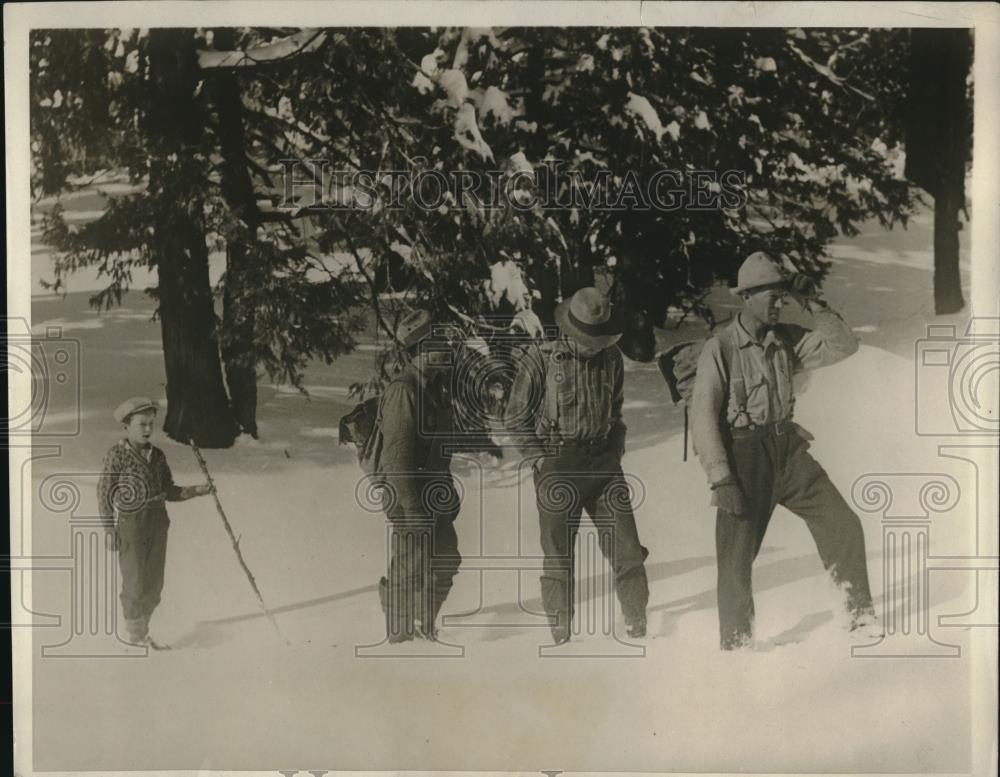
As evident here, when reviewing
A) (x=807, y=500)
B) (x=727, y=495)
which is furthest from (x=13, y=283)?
(x=807, y=500)

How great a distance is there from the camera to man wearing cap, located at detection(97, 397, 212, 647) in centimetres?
397

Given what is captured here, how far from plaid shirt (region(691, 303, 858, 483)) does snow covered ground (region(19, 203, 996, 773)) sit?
0.25ft

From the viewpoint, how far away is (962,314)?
397 cm

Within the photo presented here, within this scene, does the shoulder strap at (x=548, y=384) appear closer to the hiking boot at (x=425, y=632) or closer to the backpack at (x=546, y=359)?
the backpack at (x=546, y=359)

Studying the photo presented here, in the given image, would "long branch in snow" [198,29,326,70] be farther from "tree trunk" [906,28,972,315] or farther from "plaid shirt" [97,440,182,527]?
"tree trunk" [906,28,972,315]

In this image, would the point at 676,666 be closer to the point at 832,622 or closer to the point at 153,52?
the point at 832,622

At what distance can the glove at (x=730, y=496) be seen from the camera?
3951mm

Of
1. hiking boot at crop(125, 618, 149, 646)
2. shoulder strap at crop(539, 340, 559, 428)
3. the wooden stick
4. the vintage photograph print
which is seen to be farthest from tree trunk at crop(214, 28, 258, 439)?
shoulder strap at crop(539, 340, 559, 428)

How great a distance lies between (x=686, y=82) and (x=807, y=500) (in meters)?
1.67

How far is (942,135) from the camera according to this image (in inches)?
156

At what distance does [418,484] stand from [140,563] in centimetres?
111

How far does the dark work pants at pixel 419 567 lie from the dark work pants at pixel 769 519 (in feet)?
3.39

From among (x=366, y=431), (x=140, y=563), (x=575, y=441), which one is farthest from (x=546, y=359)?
(x=140, y=563)

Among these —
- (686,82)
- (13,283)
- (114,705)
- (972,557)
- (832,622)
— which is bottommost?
(114,705)
